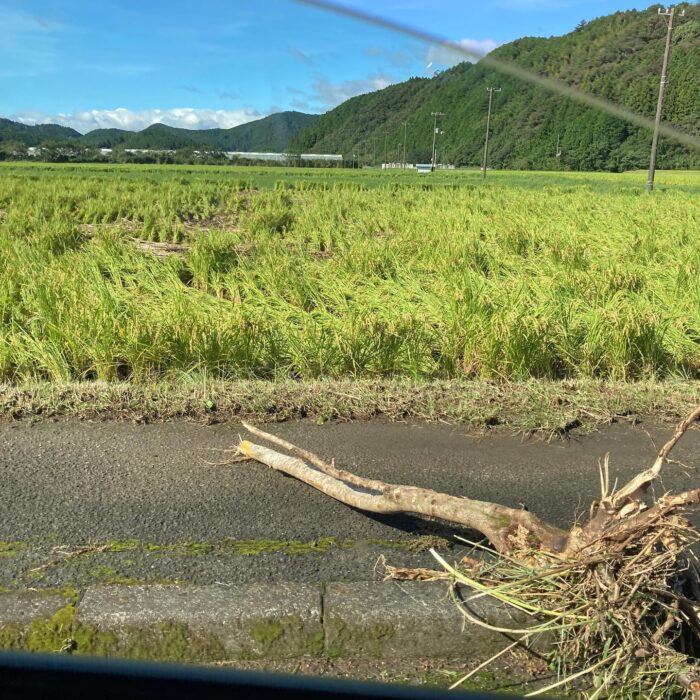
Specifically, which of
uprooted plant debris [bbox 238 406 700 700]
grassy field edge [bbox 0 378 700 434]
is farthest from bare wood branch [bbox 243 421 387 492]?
grassy field edge [bbox 0 378 700 434]

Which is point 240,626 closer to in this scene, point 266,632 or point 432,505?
point 266,632

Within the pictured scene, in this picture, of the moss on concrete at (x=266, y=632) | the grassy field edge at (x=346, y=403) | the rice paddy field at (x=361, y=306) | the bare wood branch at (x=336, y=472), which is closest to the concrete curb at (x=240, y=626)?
the moss on concrete at (x=266, y=632)

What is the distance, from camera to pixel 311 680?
1.67 metres

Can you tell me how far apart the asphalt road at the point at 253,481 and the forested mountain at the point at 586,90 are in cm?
137

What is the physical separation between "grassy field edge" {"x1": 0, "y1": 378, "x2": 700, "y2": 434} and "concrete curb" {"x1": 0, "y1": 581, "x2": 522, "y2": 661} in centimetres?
139

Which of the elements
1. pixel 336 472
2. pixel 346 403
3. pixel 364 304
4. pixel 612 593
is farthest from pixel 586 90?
pixel 364 304

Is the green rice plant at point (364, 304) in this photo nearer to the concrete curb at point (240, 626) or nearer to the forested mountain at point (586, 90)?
the forested mountain at point (586, 90)

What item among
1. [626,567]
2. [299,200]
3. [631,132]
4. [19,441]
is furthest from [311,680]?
[299,200]

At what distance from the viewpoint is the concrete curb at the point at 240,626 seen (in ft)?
6.08

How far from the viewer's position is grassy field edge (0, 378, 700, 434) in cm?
327

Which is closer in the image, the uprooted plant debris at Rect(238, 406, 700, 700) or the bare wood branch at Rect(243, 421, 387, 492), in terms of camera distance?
the uprooted plant debris at Rect(238, 406, 700, 700)

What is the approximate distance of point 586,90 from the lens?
1622 mm

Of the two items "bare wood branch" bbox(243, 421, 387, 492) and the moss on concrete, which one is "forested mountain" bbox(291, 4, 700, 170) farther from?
the moss on concrete

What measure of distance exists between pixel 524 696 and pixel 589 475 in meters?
1.34
